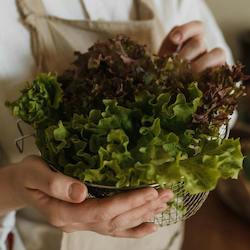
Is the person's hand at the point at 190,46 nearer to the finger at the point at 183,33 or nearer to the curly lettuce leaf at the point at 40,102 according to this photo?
the finger at the point at 183,33

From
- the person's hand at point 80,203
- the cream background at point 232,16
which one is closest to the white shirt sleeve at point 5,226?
the person's hand at point 80,203

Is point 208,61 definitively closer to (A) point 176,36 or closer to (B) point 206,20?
(A) point 176,36

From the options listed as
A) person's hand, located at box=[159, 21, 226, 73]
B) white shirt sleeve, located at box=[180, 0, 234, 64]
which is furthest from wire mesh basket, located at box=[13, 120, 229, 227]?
white shirt sleeve, located at box=[180, 0, 234, 64]

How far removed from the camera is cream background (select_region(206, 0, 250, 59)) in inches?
60.9

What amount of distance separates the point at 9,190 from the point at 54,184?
13 cm

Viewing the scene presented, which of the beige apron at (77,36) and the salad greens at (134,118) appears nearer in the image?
the salad greens at (134,118)

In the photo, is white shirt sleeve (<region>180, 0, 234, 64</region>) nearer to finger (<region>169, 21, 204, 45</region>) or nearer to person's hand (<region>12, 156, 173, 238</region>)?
finger (<region>169, 21, 204, 45</region>)

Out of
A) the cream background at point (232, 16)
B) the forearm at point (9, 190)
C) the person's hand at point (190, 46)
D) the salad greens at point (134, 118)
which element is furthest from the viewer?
the cream background at point (232, 16)

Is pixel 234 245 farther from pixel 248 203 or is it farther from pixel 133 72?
pixel 133 72

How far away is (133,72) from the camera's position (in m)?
0.55

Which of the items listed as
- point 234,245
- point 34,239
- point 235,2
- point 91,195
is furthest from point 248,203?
point 91,195

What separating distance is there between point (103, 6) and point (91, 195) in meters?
0.32

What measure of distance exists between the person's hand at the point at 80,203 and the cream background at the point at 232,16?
1123 millimetres

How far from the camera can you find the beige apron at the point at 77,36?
26.7 inches
